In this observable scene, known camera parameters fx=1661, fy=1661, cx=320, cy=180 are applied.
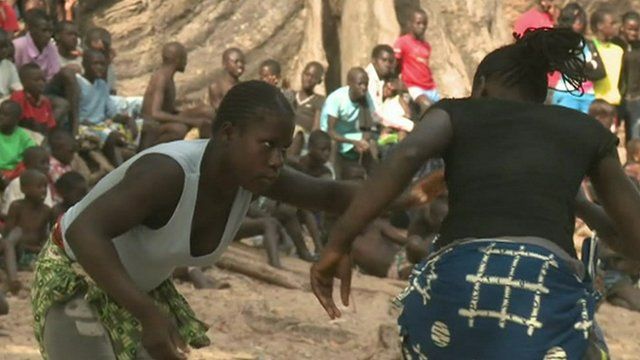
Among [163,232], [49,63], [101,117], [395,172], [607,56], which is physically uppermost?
[395,172]

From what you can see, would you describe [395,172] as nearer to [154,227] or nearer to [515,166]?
[515,166]

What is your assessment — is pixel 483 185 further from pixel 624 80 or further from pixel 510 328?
pixel 624 80

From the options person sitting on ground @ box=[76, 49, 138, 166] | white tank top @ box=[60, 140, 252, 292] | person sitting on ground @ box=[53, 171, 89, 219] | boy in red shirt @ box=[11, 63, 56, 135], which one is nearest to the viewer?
white tank top @ box=[60, 140, 252, 292]

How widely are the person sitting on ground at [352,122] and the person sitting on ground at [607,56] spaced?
2.35 meters

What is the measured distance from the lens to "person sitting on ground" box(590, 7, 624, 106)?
14812 millimetres

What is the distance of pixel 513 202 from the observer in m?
4.54

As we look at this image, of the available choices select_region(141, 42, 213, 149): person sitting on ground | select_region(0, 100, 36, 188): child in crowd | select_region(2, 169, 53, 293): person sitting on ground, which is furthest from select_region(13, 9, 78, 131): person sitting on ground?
select_region(2, 169, 53, 293): person sitting on ground

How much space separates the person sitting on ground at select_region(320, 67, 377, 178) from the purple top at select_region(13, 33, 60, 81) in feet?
7.42

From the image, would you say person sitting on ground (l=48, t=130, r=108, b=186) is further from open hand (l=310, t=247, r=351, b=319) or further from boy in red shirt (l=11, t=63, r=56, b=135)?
open hand (l=310, t=247, r=351, b=319)

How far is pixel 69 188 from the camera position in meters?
10.6

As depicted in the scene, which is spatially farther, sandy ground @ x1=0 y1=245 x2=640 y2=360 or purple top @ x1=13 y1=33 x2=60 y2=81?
purple top @ x1=13 y1=33 x2=60 y2=81

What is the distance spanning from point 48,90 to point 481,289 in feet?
26.6

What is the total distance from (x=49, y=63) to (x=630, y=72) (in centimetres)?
553

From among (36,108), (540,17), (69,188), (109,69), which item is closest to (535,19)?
(540,17)
